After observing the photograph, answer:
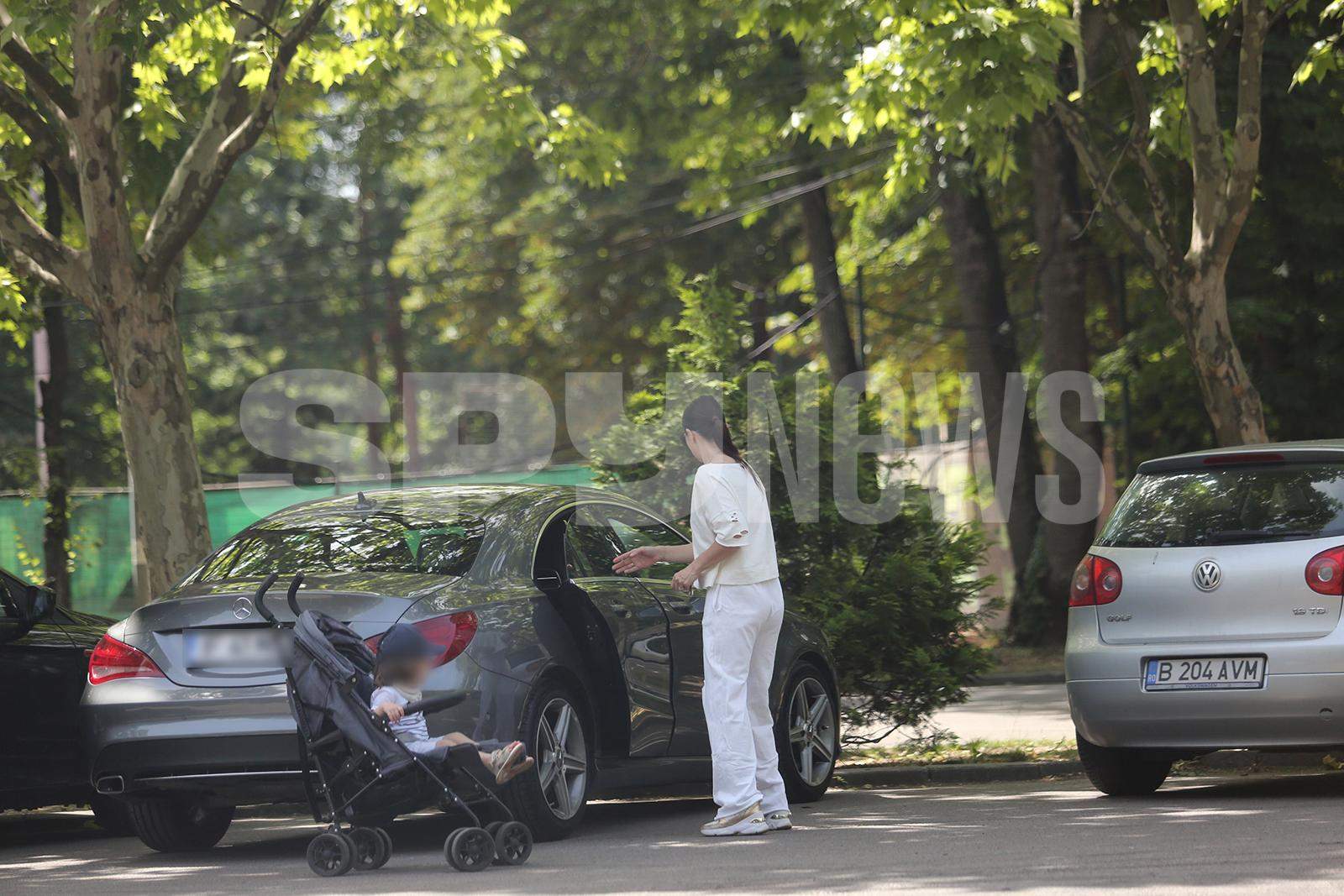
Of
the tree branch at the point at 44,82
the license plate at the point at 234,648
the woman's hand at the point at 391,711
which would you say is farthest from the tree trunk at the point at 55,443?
the woman's hand at the point at 391,711

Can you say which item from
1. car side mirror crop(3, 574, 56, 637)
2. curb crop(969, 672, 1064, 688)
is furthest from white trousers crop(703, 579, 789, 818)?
curb crop(969, 672, 1064, 688)

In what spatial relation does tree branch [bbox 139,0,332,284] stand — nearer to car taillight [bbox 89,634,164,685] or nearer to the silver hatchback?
car taillight [bbox 89,634,164,685]

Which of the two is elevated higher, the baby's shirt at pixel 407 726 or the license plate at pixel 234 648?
the license plate at pixel 234 648

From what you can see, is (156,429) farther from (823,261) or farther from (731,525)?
(823,261)

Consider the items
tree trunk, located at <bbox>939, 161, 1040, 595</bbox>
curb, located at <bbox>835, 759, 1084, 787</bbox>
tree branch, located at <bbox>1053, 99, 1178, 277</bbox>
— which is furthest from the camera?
tree trunk, located at <bbox>939, 161, 1040, 595</bbox>

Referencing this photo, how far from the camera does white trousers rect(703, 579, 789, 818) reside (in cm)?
774

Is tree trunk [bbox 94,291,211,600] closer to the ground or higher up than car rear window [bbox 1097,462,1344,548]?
higher up

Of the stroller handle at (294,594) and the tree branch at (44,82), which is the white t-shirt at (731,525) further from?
the tree branch at (44,82)

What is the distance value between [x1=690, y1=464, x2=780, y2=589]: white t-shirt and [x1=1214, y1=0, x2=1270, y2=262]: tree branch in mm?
4985

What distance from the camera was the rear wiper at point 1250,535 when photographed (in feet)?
26.3

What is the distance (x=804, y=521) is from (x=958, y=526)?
42.4 inches

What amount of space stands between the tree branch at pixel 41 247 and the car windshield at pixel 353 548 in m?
4.11

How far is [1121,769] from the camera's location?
8.92 metres

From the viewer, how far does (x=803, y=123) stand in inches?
504
